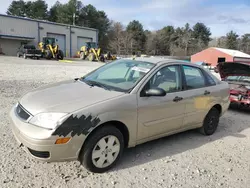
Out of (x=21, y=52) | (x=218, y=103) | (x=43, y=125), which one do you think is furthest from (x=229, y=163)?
(x=21, y=52)

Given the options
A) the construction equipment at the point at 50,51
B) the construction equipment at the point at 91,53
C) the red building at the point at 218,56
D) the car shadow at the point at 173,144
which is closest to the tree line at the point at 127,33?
the red building at the point at 218,56

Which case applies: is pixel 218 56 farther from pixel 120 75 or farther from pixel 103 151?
pixel 103 151

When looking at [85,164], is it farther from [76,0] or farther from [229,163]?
[76,0]

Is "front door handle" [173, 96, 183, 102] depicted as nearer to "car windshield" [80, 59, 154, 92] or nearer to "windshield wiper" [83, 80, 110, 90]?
"car windshield" [80, 59, 154, 92]

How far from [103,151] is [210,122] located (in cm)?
Result: 280

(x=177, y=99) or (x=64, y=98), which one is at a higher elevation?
(x=64, y=98)

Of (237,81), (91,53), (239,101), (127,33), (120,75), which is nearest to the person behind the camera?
(120,75)

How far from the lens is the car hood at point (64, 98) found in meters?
2.92

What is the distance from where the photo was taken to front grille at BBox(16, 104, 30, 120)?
296 centimetres

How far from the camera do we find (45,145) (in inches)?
107

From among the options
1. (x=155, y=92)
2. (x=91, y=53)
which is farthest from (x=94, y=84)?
(x=91, y=53)

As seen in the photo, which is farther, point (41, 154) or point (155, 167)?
point (155, 167)

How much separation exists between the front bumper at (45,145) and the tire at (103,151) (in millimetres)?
138

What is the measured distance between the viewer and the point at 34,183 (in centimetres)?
284
